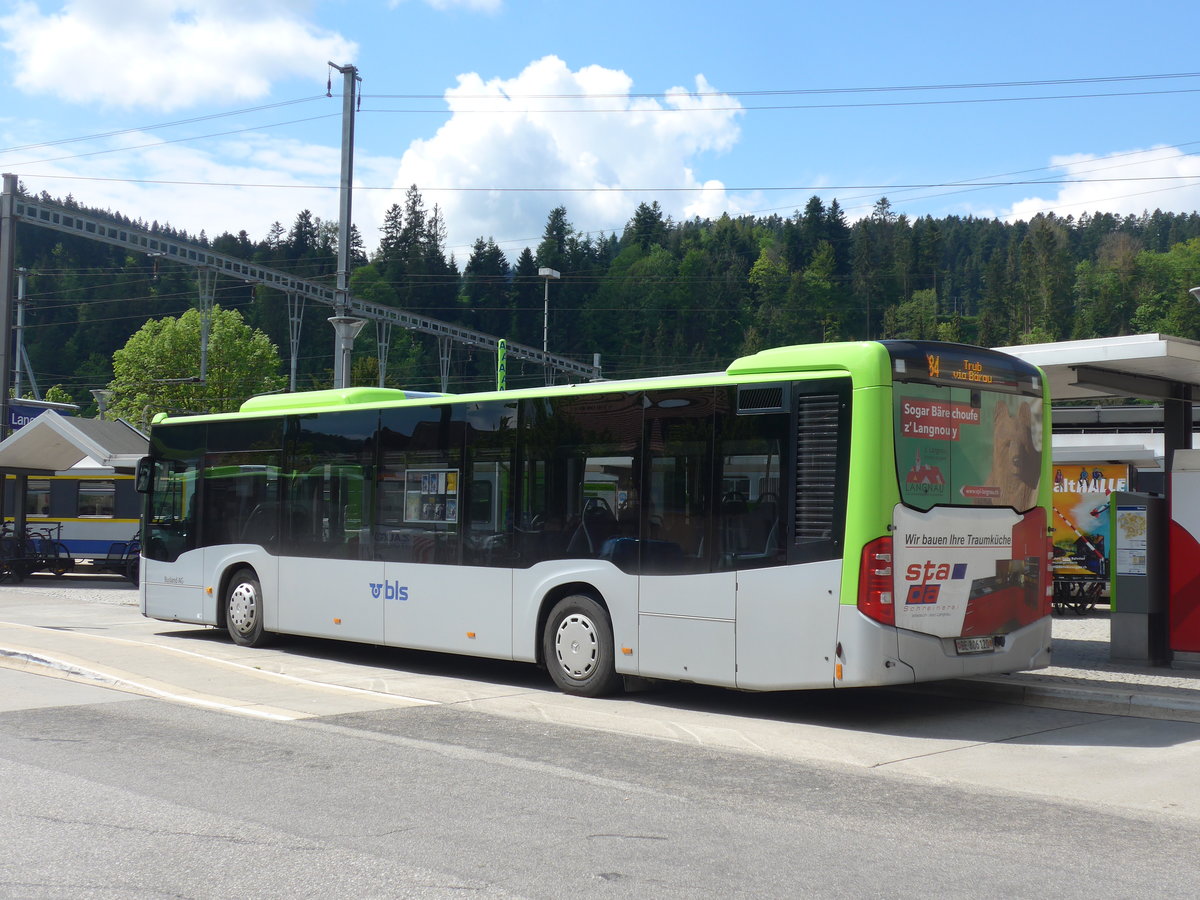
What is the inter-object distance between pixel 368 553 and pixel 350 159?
1488 centimetres

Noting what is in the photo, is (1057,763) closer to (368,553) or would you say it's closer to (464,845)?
(464,845)

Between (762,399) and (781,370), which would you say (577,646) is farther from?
(781,370)

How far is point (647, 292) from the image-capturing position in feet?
366

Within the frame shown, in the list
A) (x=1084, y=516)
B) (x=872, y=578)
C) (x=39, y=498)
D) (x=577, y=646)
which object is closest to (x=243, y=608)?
(x=577, y=646)

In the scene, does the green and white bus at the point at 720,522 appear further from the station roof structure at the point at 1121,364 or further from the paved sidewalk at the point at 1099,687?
the station roof structure at the point at 1121,364

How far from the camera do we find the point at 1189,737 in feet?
31.0

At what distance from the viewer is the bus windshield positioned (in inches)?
377

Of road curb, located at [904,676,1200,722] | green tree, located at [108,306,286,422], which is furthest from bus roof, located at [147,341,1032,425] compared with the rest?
green tree, located at [108,306,286,422]

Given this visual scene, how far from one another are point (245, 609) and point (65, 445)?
15126mm

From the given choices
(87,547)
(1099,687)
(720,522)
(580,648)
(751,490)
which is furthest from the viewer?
(87,547)

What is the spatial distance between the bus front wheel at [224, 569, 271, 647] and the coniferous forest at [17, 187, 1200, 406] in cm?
6824

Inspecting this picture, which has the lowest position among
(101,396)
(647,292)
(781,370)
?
(781,370)

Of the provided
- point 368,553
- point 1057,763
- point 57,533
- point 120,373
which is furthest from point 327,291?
point 120,373

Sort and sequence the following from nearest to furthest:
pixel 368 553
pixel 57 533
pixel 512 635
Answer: pixel 512 635 → pixel 368 553 → pixel 57 533
